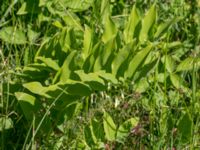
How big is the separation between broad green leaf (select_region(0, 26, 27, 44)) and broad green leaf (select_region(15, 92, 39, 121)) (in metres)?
0.44

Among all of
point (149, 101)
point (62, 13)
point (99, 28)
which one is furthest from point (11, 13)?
point (149, 101)

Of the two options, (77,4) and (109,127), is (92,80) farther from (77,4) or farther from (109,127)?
(77,4)

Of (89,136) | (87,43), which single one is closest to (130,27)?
(87,43)

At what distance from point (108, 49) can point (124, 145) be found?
419 mm

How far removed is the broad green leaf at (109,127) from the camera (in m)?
2.06

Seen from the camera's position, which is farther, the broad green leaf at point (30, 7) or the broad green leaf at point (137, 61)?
the broad green leaf at point (30, 7)

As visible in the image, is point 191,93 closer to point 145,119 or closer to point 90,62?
point 145,119

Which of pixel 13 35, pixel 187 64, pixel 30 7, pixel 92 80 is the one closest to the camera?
pixel 92 80

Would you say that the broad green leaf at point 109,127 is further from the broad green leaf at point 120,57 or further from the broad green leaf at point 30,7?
the broad green leaf at point 30,7

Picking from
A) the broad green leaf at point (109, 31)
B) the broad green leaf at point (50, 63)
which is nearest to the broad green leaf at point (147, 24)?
the broad green leaf at point (109, 31)

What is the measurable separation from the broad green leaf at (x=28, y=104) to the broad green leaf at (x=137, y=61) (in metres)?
0.33

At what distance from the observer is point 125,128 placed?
2133 millimetres

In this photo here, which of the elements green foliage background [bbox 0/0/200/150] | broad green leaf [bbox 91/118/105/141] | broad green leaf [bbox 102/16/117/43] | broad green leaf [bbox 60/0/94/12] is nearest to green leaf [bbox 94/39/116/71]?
green foliage background [bbox 0/0/200/150]

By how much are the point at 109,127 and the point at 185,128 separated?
0.29 meters
